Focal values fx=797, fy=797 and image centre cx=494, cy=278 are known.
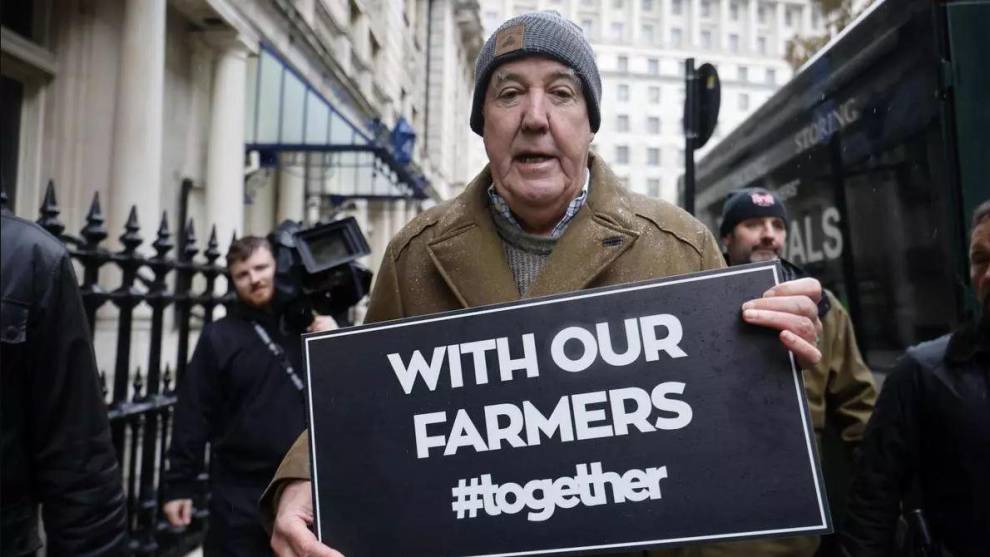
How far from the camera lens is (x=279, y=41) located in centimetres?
1324

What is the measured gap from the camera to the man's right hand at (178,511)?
3.96 m

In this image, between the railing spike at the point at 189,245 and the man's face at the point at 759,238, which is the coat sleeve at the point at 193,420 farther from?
the man's face at the point at 759,238

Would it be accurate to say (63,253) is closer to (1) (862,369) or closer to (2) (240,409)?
(2) (240,409)

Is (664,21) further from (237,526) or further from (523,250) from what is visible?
(523,250)

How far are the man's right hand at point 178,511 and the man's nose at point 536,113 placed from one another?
3021 mm

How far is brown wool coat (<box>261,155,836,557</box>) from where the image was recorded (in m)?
1.95

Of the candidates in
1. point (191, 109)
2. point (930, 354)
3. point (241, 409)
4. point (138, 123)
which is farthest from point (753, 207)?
point (191, 109)

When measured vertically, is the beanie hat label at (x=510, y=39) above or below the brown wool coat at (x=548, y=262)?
above

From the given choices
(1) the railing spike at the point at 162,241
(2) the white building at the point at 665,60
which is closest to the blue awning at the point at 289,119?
(1) the railing spike at the point at 162,241

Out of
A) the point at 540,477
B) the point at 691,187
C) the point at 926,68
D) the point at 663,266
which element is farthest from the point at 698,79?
the point at 540,477

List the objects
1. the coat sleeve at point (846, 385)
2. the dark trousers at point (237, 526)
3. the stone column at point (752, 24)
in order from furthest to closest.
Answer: the stone column at point (752, 24) → the dark trousers at point (237, 526) → the coat sleeve at point (846, 385)

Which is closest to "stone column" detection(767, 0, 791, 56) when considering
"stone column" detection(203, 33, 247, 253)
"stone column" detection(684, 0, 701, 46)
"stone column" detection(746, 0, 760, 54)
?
"stone column" detection(746, 0, 760, 54)

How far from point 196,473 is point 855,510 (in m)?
3.04

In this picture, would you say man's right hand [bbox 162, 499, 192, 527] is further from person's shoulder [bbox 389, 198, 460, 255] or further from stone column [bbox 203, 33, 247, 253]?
stone column [bbox 203, 33, 247, 253]
